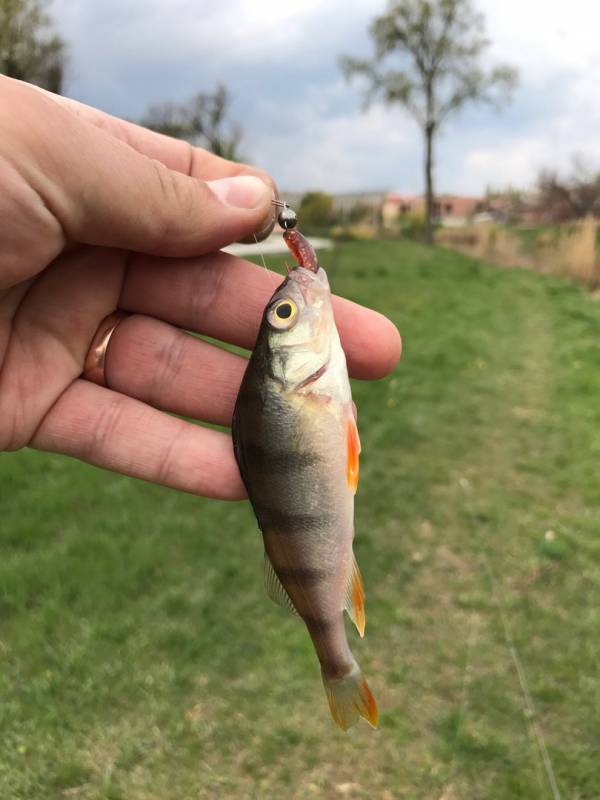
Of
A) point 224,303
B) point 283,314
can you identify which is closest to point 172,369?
point 224,303

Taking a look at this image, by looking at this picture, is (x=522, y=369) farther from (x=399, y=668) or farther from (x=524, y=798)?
(x=524, y=798)

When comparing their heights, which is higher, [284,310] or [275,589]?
[284,310]

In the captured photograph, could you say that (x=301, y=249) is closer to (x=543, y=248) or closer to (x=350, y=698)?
(x=350, y=698)

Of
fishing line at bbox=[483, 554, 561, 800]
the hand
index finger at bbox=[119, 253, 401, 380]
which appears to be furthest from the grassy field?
index finger at bbox=[119, 253, 401, 380]

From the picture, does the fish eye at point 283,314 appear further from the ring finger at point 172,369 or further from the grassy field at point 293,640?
the grassy field at point 293,640

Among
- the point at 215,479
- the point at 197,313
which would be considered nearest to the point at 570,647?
the point at 215,479

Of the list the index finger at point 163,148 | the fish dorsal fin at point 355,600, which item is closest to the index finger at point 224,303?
the index finger at point 163,148

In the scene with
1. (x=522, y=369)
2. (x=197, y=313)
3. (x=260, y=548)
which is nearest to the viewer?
(x=197, y=313)
